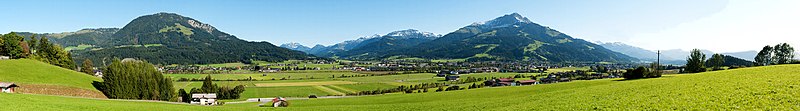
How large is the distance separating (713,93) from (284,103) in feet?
141

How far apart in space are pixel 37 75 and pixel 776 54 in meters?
148

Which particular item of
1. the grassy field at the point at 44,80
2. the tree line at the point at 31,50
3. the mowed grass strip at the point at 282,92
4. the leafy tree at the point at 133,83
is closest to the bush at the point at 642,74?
the mowed grass strip at the point at 282,92

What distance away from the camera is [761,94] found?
21703 millimetres

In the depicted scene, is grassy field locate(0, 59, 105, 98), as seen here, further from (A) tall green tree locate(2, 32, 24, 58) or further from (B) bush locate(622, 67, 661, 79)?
(B) bush locate(622, 67, 661, 79)

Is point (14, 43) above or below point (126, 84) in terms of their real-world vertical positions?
above

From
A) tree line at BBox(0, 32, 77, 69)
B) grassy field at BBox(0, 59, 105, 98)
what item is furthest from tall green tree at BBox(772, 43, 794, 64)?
tree line at BBox(0, 32, 77, 69)

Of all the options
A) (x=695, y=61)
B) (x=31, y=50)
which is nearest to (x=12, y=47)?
(x=31, y=50)

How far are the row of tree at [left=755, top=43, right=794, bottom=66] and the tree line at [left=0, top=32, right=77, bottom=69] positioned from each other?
159 metres

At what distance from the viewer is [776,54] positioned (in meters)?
96.5

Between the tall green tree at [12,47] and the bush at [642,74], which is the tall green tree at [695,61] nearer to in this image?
the bush at [642,74]

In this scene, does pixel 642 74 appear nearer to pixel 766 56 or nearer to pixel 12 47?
pixel 766 56

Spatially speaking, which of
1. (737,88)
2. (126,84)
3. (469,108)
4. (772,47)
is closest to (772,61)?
(772,47)

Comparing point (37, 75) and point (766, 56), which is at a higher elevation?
point (766, 56)

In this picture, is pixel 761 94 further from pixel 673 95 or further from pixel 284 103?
pixel 284 103
